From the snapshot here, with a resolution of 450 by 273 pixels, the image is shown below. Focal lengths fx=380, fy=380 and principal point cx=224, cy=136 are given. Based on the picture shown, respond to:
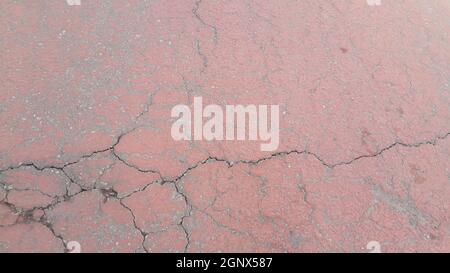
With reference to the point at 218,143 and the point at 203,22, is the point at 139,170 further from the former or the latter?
the point at 203,22

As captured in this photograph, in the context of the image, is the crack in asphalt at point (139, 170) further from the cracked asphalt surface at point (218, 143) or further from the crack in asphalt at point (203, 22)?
the crack in asphalt at point (203, 22)

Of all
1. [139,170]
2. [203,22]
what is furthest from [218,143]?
[203,22]

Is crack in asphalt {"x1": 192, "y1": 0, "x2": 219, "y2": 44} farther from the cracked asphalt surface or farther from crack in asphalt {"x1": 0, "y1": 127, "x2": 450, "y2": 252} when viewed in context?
crack in asphalt {"x1": 0, "y1": 127, "x2": 450, "y2": 252}

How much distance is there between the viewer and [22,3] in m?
3.26

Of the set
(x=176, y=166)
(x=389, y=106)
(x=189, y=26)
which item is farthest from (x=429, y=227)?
(x=189, y=26)

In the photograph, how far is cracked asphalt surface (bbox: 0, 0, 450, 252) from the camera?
247 cm

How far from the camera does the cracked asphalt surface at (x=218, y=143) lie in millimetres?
2469

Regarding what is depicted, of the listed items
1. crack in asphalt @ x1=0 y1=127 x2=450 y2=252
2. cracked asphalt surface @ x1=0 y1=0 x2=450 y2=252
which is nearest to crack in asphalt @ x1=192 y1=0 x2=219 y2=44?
cracked asphalt surface @ x1=0 y1=0 x2=450 y2=252

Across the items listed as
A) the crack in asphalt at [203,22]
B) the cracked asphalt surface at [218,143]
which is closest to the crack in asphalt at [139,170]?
the cracked asphalt surface at [218,143]

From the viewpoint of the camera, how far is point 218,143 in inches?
109

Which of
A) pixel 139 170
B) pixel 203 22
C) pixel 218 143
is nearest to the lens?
pixel 139 170
